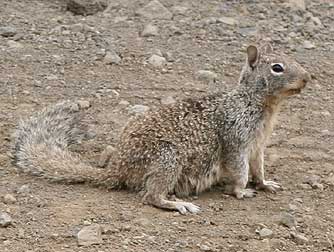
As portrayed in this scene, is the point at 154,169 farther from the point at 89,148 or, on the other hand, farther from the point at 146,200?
the point at 89,148

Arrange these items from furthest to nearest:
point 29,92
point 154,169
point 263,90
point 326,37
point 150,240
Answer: point 326,37 < point 29,92 < point 263,90 < point 154,169 < point 150,240

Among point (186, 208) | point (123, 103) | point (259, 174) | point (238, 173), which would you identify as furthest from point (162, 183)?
point (123, 103)

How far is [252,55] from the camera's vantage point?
645 centimetres

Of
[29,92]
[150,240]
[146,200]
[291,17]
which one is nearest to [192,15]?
[291,17]

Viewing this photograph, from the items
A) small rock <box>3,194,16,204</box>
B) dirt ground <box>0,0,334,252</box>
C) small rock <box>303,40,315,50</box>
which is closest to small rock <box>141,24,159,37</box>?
dirt ground <box>0,0,334,252</box>

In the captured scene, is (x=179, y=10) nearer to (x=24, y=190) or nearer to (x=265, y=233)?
(x=24, y=190)

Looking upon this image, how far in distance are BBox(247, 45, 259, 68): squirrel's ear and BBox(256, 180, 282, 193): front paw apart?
0.83 m

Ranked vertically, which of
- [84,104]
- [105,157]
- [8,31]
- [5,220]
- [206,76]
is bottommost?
[5,220]

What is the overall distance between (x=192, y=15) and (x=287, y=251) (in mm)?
4222

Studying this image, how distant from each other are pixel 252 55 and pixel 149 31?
2.55 meters

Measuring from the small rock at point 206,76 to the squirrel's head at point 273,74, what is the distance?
5.36 ft

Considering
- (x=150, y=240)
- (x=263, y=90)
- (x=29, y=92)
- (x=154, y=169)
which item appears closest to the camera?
(x=150, y=240)

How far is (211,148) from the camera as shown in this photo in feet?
20.6

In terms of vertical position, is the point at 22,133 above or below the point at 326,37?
below
